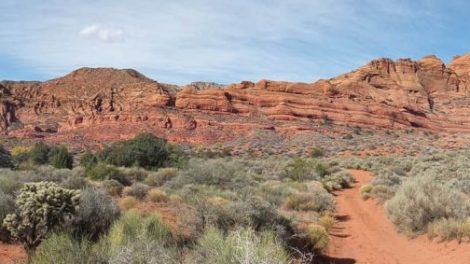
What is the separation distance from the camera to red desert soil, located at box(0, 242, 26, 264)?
8808mm

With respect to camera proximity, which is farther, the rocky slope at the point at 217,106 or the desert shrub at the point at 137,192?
the rocky slope at the point at 217,106

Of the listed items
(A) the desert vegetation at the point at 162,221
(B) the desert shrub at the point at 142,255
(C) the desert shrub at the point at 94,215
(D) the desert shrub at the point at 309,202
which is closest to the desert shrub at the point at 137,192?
(A) the desert vegetation at the point at 162,221

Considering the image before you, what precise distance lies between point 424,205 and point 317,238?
3.33 metres

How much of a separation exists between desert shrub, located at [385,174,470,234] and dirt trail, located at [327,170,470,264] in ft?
1.49

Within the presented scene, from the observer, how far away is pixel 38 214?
8.79m

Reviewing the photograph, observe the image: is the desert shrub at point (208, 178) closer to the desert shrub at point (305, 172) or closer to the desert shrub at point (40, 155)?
the desert shrub at point (305, 172)

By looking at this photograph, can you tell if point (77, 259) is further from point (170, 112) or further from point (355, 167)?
point (170, 112)

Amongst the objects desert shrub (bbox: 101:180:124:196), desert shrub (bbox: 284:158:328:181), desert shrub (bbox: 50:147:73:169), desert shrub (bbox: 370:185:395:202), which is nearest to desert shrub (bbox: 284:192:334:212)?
desert shrub (bbox: 370:185:395:202)

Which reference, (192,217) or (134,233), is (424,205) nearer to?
(192,217)

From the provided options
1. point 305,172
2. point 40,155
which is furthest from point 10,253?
point 40,155

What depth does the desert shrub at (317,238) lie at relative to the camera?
1199 centimetres

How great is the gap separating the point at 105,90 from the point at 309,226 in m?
83.6

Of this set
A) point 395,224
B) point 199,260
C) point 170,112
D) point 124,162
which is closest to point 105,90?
point 170,112

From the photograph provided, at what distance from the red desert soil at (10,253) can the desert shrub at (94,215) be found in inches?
42.9
